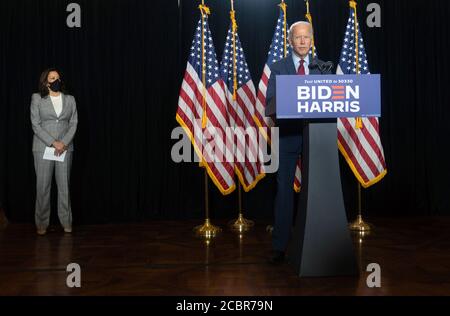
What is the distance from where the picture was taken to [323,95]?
2557mm

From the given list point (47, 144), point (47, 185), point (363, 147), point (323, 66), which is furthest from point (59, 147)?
point (363, 147)

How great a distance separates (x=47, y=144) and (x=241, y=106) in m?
1.90

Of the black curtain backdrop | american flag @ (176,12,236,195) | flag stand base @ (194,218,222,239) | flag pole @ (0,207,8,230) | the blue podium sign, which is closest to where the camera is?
the blue podium sign

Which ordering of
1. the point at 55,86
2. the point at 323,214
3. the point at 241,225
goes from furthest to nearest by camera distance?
the point at 241,225 < the point at 55,86 < the point at 323,214

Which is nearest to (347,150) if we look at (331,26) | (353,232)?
(353,232)

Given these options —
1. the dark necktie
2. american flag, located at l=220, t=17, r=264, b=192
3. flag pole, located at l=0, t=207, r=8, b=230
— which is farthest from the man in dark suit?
flag pole, located at l=0, t=207, r=8, b=230

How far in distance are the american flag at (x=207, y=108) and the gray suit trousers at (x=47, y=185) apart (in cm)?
118

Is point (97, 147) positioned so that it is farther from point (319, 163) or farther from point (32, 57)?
point (319, 163)

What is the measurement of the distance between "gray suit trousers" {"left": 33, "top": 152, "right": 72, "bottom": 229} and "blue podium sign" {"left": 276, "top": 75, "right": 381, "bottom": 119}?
103 inches

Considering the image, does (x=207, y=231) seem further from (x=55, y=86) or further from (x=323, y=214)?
(x=55, y=86)

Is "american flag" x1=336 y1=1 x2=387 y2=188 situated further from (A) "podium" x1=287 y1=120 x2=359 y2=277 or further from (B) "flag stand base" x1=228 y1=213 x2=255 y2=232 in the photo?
(A) "podium" x1=287 y1=120 x2=359 y2=277

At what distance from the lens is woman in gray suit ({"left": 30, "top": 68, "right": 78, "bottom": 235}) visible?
4.34m

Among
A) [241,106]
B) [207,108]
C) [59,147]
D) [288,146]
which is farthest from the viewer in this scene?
[241,106]

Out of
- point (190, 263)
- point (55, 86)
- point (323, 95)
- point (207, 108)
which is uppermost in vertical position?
point (55, 86)
